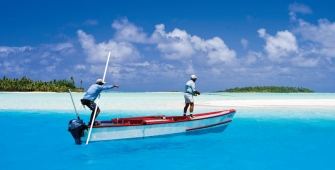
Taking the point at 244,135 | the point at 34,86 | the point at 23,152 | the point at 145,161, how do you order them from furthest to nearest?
the point at 34,86 → the point at 244,135 → the point at 23,152 → the point at 145,161

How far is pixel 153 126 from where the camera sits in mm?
12828

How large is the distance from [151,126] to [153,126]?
3.2 inches

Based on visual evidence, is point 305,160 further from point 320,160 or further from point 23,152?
point 23,152

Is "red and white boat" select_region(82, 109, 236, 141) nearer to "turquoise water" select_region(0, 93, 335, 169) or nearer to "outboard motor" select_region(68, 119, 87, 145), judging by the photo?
"outboard motor" select_region(68, 119, 87, 145)

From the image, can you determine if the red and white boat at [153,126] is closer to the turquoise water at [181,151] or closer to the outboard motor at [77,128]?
the outboard motor at [77,128]

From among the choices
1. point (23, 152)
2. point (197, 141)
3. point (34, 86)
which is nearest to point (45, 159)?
point (23, 152)

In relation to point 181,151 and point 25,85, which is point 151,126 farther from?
point 25,85

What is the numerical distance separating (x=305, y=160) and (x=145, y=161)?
14.8 ft

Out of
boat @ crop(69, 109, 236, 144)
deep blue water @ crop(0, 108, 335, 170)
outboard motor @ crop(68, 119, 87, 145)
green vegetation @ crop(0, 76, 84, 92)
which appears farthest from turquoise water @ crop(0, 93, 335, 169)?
green vegetation @ crop(0, 76, 84, 92)

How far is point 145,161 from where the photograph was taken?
9898mm

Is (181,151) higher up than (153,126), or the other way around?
(153,126)

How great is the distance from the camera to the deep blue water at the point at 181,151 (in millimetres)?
9547

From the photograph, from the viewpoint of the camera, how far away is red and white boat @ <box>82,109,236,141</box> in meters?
12.0

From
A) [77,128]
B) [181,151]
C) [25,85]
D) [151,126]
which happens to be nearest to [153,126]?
[151,126]
